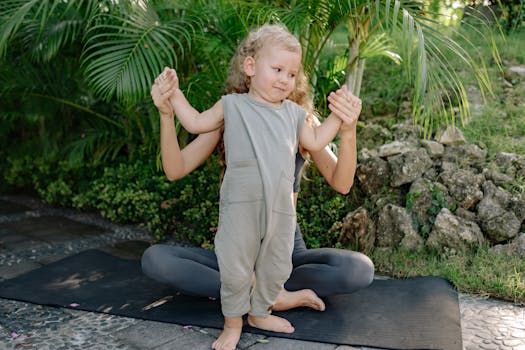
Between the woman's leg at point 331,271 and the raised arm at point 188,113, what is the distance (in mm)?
883

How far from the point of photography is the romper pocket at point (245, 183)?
2113mm

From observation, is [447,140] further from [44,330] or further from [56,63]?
[56,63]

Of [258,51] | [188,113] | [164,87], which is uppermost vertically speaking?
A: [258,51]

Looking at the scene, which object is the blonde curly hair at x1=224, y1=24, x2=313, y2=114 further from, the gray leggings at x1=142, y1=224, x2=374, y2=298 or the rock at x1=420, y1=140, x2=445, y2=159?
the rock at x1=420, y1=140, x2=445, y2=159

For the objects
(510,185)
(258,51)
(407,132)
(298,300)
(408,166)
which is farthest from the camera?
(407,132)

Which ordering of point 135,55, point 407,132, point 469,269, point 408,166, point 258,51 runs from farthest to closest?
1. point 407,132
2. point 408,166
3. point 135,55
4. point 469,269
5. point 258,51

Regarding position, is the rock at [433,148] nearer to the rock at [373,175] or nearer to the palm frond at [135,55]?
the rock at [373,175]

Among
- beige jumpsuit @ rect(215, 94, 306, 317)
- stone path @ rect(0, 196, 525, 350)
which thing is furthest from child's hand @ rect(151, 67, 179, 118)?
stone path @ rect(0, 196, 525, 350)

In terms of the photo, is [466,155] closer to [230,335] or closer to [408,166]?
[408,166]

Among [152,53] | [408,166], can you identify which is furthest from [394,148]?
[152,53]

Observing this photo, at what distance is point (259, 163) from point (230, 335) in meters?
0.75

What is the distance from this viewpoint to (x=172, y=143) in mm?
2236

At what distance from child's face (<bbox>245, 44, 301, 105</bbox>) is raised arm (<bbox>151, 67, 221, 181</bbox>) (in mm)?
348

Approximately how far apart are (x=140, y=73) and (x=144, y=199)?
1415 mm
